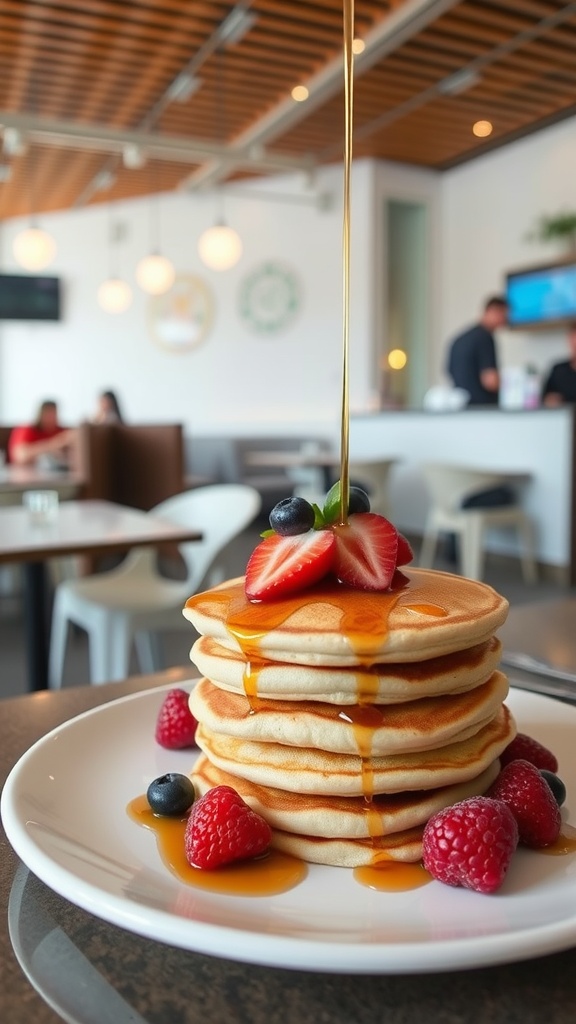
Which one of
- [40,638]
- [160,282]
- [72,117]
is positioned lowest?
[40,638]

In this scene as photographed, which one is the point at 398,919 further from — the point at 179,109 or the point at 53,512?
the point at 179,109

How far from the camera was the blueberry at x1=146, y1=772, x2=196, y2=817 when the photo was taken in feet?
1.99

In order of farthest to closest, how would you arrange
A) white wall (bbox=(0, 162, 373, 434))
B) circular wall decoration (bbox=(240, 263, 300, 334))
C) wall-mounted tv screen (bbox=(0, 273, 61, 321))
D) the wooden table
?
wall-mounted tv screen (bbox=(0, 273, 61, 321)) < circular wall decoration (bbox=(240, 263, 300, 334)) < white wall (bbox=(0, 162, 373, 434)) < the wooden table

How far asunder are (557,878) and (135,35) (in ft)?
21.6

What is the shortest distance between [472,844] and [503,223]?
8.69 meters

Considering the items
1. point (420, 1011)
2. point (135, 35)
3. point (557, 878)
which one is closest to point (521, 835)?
point (557, 878)

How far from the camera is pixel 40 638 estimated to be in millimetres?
2578

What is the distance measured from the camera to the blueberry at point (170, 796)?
1.99 feet

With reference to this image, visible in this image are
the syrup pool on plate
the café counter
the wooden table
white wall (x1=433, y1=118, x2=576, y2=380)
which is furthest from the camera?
white wall (x1=433, y1=118, x2=576, y2=380)

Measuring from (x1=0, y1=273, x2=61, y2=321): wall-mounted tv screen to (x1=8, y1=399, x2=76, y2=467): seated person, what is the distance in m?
4.57

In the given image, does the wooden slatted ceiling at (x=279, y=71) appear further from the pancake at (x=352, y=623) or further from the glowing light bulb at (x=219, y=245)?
the pancake at (x=352, y=623)

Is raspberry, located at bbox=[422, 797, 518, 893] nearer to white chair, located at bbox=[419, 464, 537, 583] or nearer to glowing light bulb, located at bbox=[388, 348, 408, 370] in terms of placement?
white chair, located at bbox=[419, 464, 537, 583]

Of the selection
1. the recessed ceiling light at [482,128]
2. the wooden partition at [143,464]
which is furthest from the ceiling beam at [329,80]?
the wooden partition at [143,464]

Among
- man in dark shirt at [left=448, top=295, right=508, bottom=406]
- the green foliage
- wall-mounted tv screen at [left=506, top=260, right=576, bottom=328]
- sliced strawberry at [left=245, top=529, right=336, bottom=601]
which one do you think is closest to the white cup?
sliced strawberry at [left=245, top=529, right=336, bottom=601]
